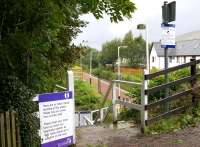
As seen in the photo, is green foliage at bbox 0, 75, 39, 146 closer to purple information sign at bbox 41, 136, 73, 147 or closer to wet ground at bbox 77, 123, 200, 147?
purple information sign at bbox 41, 136, 73, 147

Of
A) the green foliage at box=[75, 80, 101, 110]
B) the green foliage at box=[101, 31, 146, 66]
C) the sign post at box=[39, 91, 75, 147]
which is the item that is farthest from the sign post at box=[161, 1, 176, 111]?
the green foliage at box=[101, 31, 146, 66]

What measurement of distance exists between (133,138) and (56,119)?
2746 millimetres

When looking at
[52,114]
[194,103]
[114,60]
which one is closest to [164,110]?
[194,103]

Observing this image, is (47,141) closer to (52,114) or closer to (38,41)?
(52,114)

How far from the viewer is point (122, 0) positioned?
20.8ft

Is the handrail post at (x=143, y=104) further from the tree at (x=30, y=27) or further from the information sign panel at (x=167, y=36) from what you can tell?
the tree at (x=30, y=27)

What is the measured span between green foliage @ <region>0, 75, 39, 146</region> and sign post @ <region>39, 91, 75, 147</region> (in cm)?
15

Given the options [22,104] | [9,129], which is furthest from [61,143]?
[9,129]

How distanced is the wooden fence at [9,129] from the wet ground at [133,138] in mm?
2599

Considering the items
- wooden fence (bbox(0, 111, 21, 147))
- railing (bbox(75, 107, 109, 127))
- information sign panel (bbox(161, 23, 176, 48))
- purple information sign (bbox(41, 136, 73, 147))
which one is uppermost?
information sign panel (bbox(161, 23, 176, 48))

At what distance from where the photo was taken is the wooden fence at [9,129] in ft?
20.7

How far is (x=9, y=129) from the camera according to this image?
6.40 meters

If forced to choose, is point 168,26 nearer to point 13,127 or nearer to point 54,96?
point 54,96

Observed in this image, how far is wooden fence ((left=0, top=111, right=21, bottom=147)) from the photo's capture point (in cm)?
630
